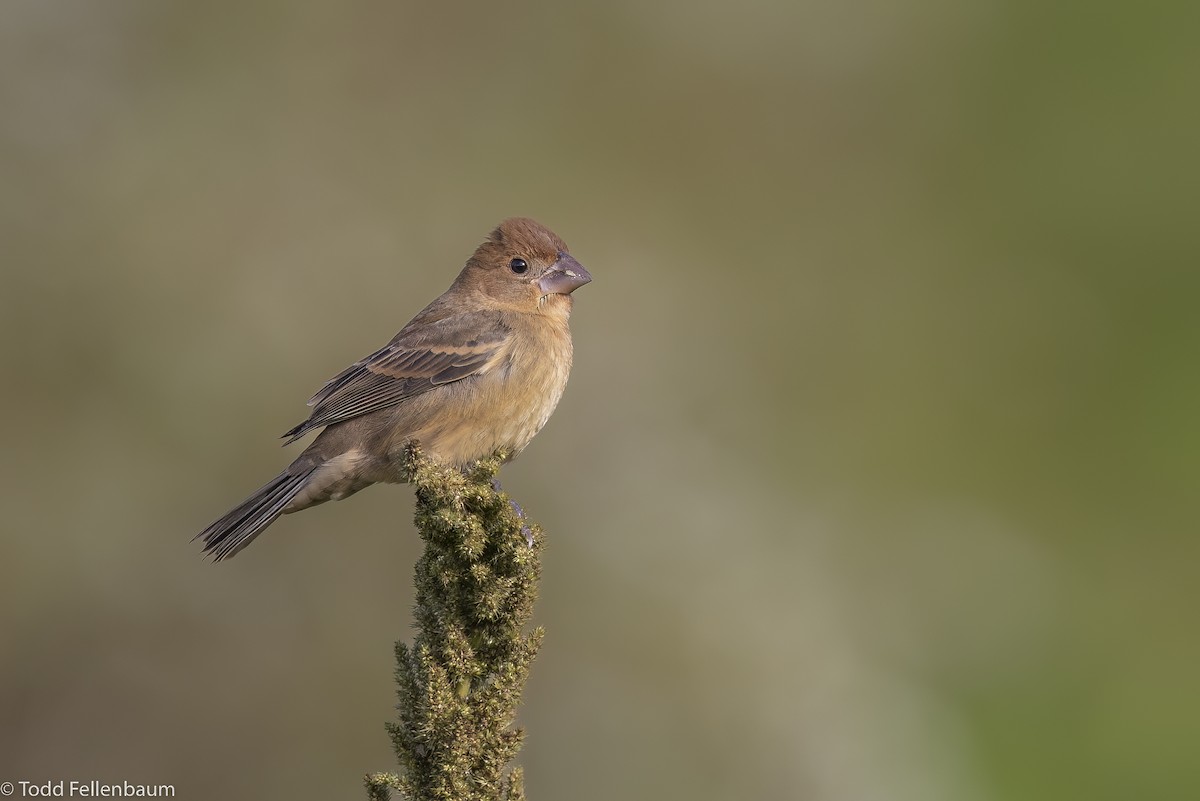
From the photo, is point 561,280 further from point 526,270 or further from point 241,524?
point 241,524

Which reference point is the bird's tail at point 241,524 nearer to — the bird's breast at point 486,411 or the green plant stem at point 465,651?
the bird's breast at point 486,411

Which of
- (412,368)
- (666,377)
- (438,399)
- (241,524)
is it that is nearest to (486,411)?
(438,399)

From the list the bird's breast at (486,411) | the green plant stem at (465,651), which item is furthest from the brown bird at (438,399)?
the green plant stem at (465,651)

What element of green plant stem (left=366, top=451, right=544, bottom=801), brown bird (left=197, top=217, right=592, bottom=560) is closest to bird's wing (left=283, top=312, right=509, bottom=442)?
brown bird (left=197, top=217, right=592, bottom=560)

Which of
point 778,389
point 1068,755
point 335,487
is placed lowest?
point 1068,755

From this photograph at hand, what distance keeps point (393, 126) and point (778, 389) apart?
510 centimetres

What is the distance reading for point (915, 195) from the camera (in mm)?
16141

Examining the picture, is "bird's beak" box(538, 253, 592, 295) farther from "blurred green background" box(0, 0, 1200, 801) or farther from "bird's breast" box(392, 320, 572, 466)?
"blurred green background" box(0, 0, 1200, 801)

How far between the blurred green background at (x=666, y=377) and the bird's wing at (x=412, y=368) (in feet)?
12.8

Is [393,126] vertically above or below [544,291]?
above

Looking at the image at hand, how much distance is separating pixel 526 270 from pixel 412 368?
0.91m

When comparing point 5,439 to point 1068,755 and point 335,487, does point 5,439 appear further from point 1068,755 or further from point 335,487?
point 1068,755

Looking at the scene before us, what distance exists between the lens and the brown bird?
6.51m

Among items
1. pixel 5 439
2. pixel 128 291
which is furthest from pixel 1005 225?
pixel 5 439
